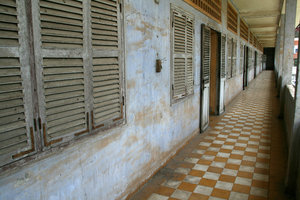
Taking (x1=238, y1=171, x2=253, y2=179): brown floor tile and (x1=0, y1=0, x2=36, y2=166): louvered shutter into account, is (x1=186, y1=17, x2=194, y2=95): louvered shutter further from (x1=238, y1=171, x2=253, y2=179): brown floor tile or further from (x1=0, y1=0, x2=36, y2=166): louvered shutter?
(x1=0, y1=0, x2=36, y2=166): louvered shutter

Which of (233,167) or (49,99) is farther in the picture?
(233,167)

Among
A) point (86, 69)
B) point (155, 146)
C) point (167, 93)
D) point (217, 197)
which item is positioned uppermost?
point (86, 69)

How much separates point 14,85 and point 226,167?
10.8ft

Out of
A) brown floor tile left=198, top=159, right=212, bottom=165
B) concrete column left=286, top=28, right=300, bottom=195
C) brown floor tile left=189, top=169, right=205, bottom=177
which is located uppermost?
concrete column left=286, top=28, right=300, bottom=195

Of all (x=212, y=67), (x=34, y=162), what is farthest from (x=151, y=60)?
(x=212, y=67)

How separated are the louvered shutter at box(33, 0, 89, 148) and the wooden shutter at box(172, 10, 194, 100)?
222 cm

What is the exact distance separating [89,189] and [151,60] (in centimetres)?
184

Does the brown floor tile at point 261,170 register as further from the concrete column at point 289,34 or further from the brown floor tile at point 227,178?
the concrete column at point 289,34

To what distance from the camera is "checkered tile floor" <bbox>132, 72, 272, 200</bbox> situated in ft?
10.3

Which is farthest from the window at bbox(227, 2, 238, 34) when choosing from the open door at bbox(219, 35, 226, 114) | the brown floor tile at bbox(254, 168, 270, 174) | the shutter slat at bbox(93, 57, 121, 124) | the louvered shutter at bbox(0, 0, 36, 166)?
the louvered shutter at bbox(0, 0, 36, 166)


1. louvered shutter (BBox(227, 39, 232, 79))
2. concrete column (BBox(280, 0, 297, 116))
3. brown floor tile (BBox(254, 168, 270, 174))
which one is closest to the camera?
brown floor tile (BBox(254, 168, 270, 174))

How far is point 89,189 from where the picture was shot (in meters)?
2.32

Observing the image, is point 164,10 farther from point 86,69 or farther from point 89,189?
point 89,189

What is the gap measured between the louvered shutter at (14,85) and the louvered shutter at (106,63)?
0.69m
